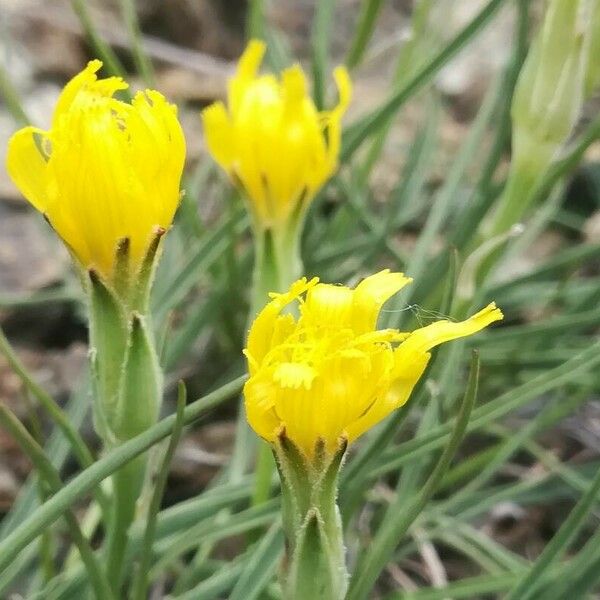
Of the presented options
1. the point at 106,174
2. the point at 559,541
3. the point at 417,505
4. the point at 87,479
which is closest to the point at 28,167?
the point at 106,174

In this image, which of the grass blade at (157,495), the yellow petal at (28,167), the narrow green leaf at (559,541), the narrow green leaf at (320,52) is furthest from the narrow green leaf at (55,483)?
the narrow green leaf at (320,52)

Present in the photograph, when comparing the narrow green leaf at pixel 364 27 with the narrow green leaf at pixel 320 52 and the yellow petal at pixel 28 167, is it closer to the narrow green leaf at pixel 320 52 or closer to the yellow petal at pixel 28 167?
the narrow green leaf at pixel 320 52

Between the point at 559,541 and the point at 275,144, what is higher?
the point at 275,144

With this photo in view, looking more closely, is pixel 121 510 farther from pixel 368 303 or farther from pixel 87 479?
pixel 368 303

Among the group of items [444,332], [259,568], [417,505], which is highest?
[444,332]

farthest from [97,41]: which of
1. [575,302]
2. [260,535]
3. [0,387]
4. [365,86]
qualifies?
[365,86]

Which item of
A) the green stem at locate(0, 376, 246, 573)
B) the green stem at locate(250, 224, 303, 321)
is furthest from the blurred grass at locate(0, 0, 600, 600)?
the green stem at locate(250, 224, 303, 321)

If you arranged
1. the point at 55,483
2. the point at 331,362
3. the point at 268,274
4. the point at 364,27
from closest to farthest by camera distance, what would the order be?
the point at 331,362 < the point at 55,483 < the point at 268,274 < the point at 364,27
